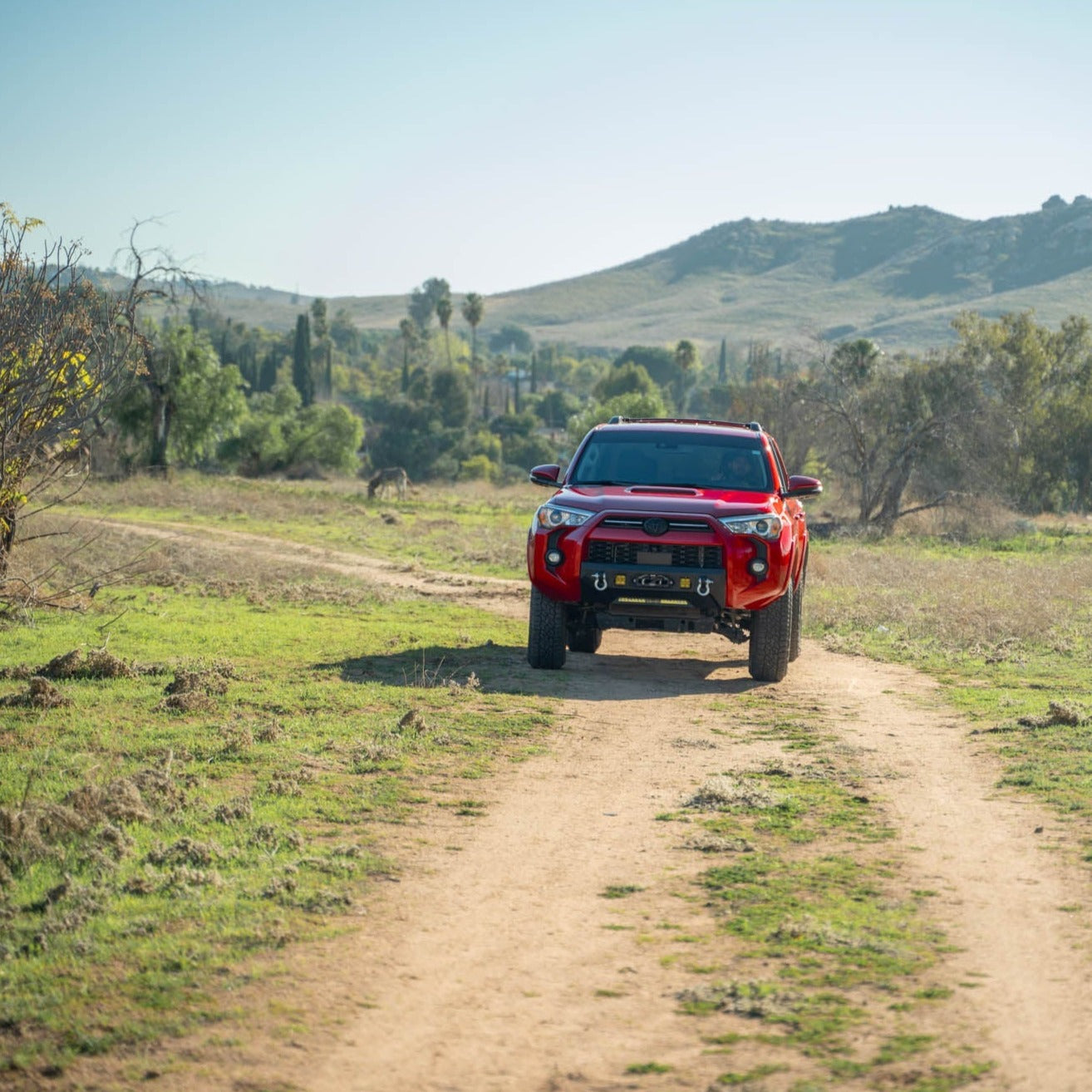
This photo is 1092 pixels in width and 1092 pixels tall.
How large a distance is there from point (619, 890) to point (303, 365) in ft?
293

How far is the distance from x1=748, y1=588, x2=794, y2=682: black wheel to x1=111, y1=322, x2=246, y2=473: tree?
39.3 meters

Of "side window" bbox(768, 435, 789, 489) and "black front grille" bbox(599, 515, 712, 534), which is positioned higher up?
"side window" bbox(768, 435, 789, 489)

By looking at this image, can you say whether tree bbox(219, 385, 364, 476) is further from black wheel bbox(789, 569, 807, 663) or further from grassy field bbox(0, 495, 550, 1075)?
black wheel bbox(789, 569, 807, 663)

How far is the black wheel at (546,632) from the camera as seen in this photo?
12.4 m

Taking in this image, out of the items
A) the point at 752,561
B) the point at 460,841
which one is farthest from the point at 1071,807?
the point at 752,561

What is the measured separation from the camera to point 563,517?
39.4 feet

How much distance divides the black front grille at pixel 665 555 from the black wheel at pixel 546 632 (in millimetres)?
739

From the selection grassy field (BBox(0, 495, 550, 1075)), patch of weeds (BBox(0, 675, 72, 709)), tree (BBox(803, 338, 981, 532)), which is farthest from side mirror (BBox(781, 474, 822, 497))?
tree (BBox(803, 338, 981, 532))

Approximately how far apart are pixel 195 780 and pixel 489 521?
31.1 m

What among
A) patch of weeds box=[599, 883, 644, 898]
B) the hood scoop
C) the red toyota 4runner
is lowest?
patch of weeds box=[599, 883, 644, 898]

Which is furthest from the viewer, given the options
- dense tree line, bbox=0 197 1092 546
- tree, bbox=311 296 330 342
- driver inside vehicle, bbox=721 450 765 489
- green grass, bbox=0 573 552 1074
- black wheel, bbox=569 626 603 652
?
tree, bbox=311 296 330 342

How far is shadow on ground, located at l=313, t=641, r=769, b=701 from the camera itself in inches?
464

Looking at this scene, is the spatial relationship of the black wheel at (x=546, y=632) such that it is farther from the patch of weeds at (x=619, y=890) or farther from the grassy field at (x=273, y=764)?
the patch of weeds at (x=619, y=890)

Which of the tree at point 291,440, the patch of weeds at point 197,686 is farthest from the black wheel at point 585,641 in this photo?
the tree at point 291,440
